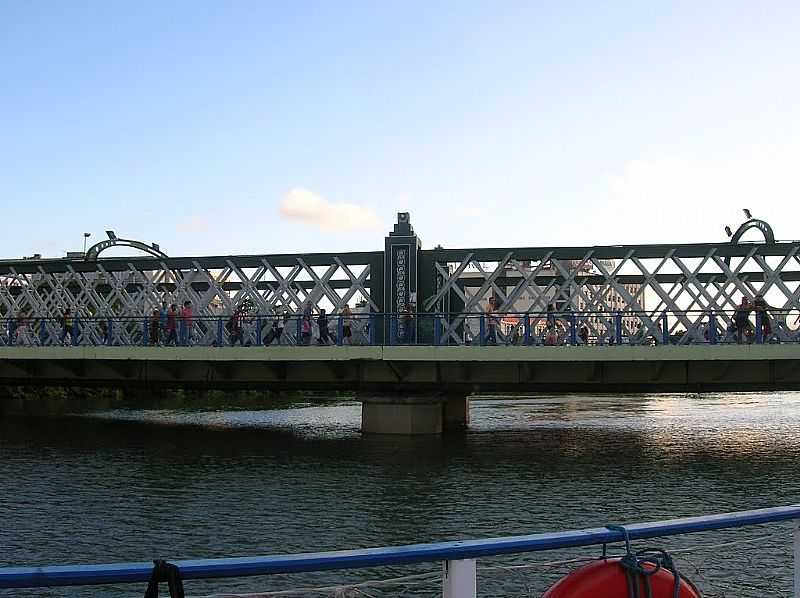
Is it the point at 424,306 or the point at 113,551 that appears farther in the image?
the point at 424,306

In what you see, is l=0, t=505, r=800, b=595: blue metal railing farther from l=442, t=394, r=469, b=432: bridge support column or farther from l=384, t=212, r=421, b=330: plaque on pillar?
l=442, t=394, r=469, b=432: bridge support column

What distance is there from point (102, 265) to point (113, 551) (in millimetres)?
24162

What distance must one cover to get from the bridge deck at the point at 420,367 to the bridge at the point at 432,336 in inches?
1.9

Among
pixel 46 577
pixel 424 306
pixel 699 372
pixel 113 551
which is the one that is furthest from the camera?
pixel 424 306

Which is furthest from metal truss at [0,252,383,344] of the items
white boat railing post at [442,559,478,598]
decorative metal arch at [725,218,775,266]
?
white boat railing post at [442,559,478,598]

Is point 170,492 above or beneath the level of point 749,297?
beneath

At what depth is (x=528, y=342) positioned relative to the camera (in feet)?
94.4

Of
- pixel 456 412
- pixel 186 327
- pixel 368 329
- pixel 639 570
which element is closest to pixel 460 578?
pixel 639 570

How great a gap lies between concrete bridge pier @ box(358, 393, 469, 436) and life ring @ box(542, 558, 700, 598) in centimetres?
2709

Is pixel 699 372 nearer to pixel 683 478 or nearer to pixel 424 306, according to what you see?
pixel 683 478

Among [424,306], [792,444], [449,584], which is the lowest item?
[792,444]

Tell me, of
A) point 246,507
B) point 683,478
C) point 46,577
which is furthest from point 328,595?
point 683,478

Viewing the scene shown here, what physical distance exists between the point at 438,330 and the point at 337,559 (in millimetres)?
25680

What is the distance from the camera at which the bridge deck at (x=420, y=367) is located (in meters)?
27.6
